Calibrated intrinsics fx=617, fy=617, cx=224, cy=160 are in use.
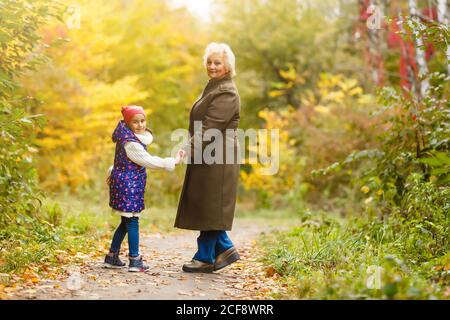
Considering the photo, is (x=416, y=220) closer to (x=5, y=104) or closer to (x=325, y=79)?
(x=5, y=104)

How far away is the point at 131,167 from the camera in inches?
211

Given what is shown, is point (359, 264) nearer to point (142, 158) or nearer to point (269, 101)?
point (142, 158)

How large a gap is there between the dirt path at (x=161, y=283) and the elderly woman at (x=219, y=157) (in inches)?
19.0

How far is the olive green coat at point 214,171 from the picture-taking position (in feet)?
18.0

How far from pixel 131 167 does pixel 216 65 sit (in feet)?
3.88

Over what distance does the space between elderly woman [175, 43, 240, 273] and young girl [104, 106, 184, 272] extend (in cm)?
25

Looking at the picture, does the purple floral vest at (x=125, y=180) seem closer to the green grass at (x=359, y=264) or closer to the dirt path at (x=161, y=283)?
the dirt path at (x=161, y=283)

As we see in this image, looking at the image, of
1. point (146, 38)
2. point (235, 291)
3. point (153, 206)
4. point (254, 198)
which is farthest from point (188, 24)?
point (235, 291)

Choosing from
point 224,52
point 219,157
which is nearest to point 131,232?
point 219,157

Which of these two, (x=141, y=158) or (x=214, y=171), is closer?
(x=141, y=158)

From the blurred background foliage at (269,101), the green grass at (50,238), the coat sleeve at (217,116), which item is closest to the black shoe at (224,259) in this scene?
the blurred background foliage at (269,101)

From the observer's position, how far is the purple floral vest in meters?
5.33

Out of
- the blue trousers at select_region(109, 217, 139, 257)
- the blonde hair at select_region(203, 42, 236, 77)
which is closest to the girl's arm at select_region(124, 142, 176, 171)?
the blue trousers at select_region(109, 217, 139, 257)

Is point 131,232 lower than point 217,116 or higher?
lower
